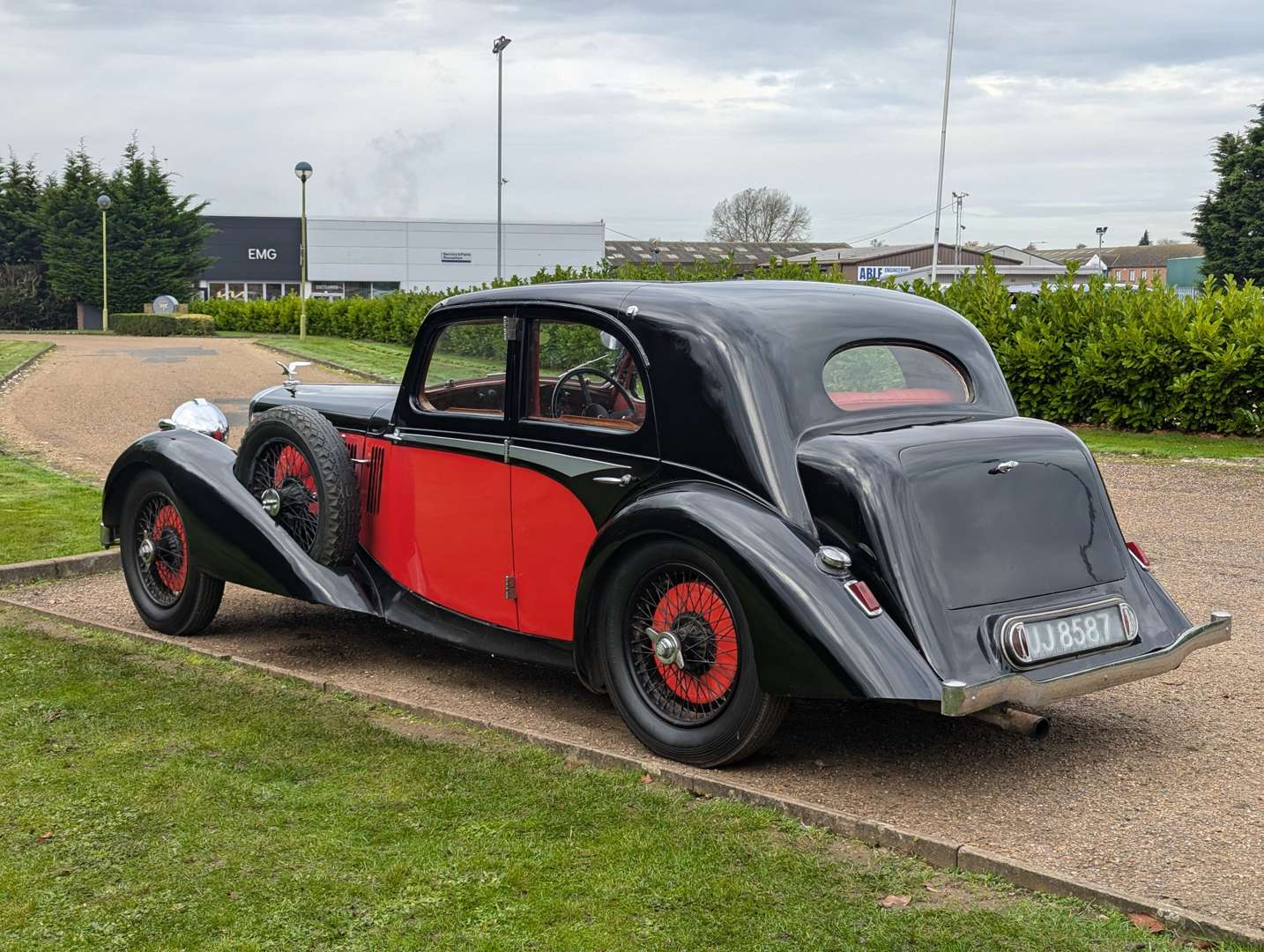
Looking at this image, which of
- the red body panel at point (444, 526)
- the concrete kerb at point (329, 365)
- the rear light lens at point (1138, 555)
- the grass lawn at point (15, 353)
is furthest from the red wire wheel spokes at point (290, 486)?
the grass lawn at point (15, 353)

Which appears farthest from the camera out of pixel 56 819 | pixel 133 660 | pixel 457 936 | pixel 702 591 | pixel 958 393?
pixel 133 660

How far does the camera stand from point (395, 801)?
433 centimetres

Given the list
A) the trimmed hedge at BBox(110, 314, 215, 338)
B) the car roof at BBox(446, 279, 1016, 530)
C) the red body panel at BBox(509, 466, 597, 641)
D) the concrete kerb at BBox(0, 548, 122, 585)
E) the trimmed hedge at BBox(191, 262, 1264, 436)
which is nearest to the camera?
the car roof at BBox(446, 279, 1016, 530)

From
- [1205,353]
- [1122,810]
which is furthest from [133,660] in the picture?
[1205,353]

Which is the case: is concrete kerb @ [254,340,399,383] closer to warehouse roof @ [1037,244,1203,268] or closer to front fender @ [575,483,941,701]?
front fender @ [575,483,941,701]

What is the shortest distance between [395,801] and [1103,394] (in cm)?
1254

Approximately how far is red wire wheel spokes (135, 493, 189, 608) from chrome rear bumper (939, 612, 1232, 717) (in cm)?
411

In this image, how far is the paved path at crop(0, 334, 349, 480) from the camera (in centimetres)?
1466

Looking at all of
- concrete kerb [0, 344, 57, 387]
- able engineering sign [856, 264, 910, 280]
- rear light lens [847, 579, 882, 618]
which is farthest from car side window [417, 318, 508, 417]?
concrete kerb [0, 344, 57, 387]

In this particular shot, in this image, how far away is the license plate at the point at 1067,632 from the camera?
4.25 metres

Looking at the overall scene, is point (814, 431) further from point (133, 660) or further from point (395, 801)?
point (133, 660)

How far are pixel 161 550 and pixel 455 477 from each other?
6.81ft

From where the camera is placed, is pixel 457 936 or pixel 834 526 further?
pixel 834 526

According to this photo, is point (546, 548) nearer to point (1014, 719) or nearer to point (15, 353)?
point (1014, 719)
